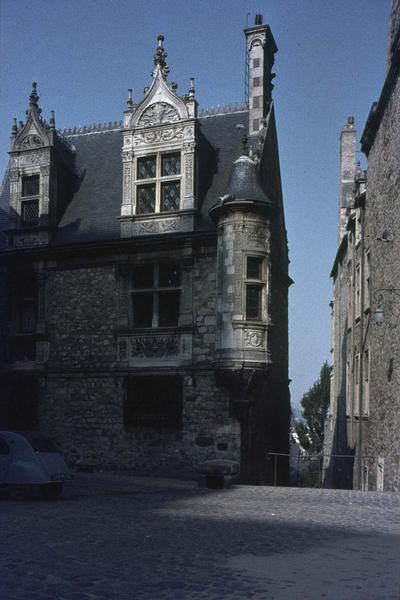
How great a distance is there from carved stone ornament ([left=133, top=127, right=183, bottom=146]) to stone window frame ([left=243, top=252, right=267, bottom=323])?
166 inches

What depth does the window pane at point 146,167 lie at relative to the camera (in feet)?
70.5

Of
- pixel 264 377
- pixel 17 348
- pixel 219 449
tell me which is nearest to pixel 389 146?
pixel 264 377

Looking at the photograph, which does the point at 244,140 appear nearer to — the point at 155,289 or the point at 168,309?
the point at 155,289

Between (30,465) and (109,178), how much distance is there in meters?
11.5

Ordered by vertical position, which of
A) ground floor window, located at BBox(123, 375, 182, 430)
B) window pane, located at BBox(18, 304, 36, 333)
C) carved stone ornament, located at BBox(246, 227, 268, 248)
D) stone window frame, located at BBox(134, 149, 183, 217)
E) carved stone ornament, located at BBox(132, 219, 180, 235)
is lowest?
ground floor window, located at BBox(123, 375, 182, 430)

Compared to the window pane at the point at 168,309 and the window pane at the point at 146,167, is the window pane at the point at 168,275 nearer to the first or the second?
the window pane at the point at 168,309

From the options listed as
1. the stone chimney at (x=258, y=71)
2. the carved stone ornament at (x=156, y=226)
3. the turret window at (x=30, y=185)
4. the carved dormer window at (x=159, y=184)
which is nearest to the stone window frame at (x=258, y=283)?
the carved stone ornament at (x=156, y=226)

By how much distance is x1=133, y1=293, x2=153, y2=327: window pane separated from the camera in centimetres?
2103

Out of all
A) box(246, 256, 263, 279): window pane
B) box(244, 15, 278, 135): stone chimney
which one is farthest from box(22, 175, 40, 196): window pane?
box(246, 256, 263, 279): window pane

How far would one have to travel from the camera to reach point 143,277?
21188mm

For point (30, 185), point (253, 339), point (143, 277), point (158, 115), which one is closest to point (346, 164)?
point (158, 115)

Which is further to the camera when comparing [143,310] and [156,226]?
[143,310]

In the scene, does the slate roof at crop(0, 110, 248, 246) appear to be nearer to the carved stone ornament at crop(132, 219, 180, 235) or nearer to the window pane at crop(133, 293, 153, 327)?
the carved stone ornament at crop(132, 219, 180, 235)

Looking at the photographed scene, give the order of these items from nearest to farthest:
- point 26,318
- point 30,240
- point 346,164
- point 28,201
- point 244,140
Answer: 1. point 244,140
2. point 30,240
3. point 26,318
4. point 28,201
5. point 346,164
